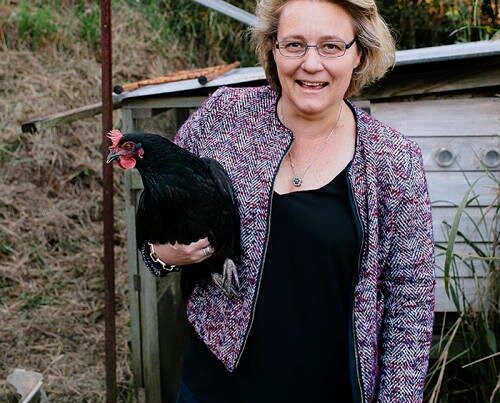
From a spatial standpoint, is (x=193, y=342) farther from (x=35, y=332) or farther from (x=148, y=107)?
(x=35, y=332)

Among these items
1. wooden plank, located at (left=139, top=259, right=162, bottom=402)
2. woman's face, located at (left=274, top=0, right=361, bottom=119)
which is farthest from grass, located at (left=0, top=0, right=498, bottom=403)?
woman's face, located at (left=274, top=0, right=361, bottom=119)

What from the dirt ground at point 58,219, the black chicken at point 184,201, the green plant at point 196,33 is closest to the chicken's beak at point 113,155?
the black chicken at point 184,201

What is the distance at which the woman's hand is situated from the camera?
2.23 metres

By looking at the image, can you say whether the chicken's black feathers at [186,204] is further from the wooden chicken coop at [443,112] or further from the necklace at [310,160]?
the wooden chicken coop at [443,112]

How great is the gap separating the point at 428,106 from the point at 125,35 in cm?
461

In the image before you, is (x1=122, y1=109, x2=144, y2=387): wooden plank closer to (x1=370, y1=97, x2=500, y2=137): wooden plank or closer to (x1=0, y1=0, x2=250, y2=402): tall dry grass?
(x1=0, y1=0, x2=250, y2=402): tall dry grass

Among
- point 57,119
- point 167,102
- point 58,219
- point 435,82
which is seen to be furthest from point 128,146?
point 58,219

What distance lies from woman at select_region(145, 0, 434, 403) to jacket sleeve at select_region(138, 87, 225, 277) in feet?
0.05

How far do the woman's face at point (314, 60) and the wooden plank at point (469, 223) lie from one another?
5.66ft

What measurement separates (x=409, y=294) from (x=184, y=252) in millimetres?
639

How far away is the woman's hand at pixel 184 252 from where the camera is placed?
7.33ft

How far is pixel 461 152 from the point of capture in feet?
11.9

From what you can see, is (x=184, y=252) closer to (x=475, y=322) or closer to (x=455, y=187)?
(x=475, y=322)

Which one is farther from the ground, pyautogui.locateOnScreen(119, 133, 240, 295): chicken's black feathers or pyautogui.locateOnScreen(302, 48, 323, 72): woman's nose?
pyautogui.locateOnScreen(302, 48, 323, 72): woman's nose
